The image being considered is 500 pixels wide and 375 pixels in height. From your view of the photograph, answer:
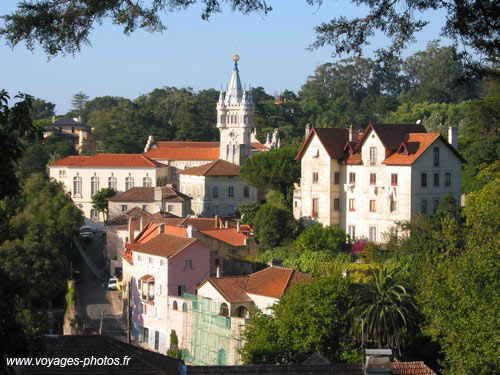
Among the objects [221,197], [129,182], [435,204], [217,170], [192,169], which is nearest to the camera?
[435,204]

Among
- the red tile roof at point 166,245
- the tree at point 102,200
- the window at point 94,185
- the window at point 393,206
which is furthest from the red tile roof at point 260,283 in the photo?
the window at point 94,185

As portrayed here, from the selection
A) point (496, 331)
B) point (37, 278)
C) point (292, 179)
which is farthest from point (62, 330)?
point (496, 331)

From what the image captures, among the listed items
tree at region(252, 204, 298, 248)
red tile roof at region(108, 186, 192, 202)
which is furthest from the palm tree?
red tile roof at region(108, 186, 192, 202)

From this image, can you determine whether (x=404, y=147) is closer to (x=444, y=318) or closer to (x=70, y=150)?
(x=444, y=318)

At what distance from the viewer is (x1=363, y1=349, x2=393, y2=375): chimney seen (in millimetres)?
17797

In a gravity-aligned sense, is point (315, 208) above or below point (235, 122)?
below

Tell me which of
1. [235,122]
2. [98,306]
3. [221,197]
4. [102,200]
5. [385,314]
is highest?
[235,122]

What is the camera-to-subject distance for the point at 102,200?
A: 7350 cm

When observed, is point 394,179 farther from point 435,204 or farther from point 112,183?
point 112,183

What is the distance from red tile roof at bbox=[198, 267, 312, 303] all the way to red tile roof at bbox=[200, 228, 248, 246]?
26.6 ft

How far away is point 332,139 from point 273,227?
4.51m

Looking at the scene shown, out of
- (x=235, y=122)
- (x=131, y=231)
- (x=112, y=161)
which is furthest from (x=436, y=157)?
(x=235, y=122)

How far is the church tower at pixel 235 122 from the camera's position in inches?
3125

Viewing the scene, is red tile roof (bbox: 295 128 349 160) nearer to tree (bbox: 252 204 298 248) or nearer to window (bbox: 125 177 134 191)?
tree (bbox: 252 204 298 248)
